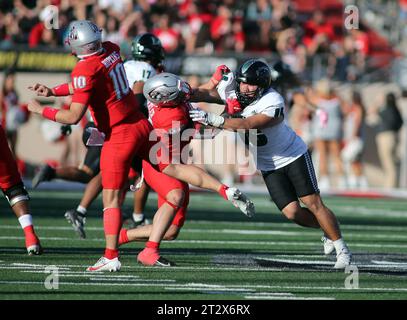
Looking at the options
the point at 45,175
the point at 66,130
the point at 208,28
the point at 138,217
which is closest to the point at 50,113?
the point at 66,130

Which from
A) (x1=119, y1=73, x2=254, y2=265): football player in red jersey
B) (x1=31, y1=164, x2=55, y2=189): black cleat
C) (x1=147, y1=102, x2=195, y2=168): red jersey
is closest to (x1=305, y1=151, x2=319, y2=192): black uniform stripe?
(x1=119, y1=73, x2=254, y2=265): football player in red jersey

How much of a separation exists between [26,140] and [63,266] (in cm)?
1056

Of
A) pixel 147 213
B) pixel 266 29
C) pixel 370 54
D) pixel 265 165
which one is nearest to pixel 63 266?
pixel 265 165

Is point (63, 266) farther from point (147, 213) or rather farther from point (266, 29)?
point (266, 29)

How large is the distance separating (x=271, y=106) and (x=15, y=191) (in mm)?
2032

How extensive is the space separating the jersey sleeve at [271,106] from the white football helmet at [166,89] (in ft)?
1.78

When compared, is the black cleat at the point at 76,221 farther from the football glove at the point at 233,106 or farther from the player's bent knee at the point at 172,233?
the football glove at the point at 233,106

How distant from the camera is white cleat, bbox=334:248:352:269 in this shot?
762cm

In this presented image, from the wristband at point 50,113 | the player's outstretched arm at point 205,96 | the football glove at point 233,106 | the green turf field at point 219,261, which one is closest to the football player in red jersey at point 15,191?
the green turf field at point 219,261

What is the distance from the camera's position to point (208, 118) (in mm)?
7133

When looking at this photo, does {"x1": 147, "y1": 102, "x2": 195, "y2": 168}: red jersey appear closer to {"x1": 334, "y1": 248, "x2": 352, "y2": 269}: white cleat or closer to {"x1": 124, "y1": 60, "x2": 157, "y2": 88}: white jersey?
{"x1": 334, "y1": 248, "x2": 352, "y2": 269}: white cleat

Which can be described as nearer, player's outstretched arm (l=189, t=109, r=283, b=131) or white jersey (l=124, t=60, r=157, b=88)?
player's outstretched arm (l=189, t=109, r=283, b=131)

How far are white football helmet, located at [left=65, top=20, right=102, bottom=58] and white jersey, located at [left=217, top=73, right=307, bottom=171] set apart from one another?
4.02 feet

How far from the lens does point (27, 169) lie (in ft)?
57.2
